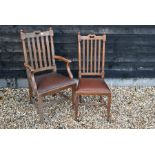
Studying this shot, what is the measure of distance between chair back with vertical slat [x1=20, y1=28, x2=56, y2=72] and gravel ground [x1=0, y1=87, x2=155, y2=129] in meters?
0.56

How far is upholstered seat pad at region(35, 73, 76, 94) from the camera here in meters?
3.51

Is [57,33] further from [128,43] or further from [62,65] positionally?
[128,43]

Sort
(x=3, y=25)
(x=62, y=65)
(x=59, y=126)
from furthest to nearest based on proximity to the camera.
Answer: (x=62, y=65) < (x=3, y=25) < (x=59, y=126)

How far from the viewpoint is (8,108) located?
4039 millimetres

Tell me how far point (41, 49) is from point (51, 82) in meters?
0.80

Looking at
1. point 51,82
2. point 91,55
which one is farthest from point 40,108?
point 91,55

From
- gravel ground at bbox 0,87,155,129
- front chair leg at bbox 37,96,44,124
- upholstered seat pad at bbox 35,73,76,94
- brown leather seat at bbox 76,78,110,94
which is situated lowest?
gravel ground at bbox 0,87,155,129

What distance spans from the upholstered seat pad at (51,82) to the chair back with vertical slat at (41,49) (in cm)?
18

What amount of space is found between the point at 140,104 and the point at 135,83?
0.55m

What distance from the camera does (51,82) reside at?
3625 millimetres

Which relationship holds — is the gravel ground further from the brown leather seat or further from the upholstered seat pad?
the brown leather seat

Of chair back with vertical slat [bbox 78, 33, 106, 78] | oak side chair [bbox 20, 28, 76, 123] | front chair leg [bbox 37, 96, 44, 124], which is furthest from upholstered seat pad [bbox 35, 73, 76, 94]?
chair back with vertical slat [bbox 78, 33, 106, 78]

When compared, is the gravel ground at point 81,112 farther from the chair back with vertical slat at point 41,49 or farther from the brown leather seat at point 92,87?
the chair back with vertical slat at point 41,49
